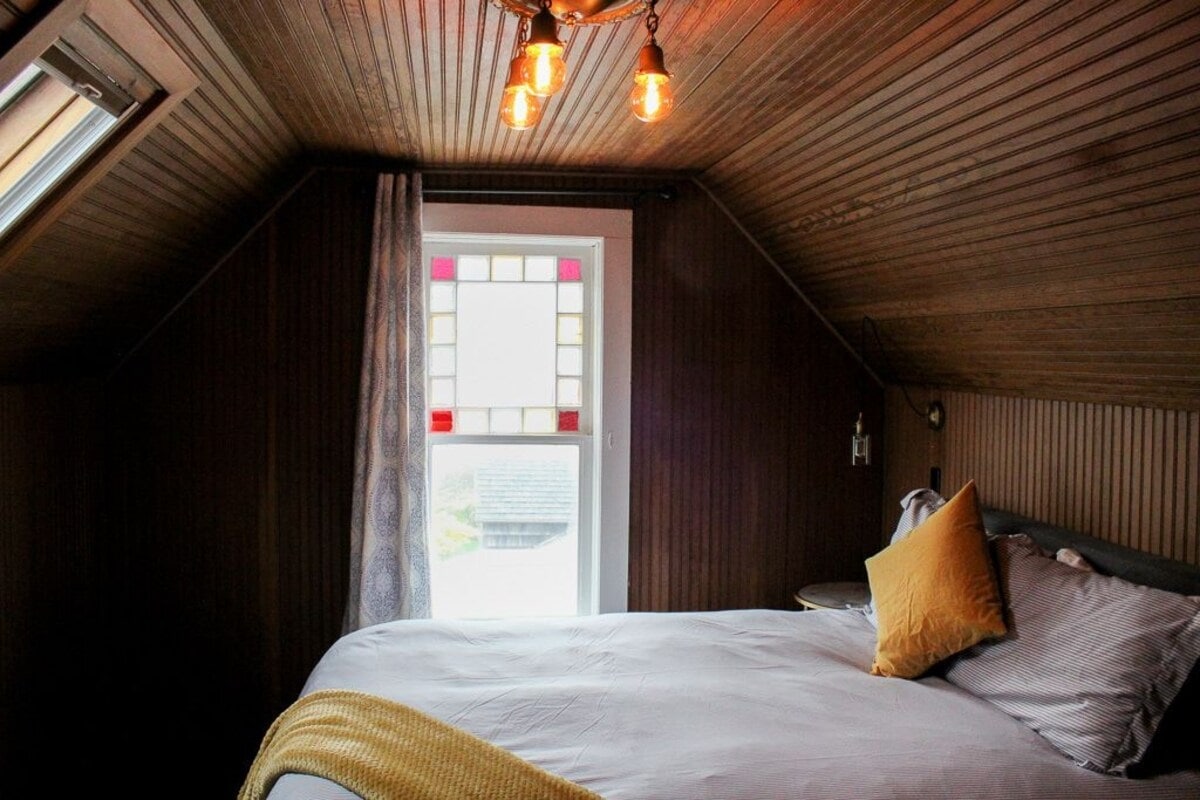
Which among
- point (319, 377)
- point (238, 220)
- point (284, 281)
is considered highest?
point (238, 220)

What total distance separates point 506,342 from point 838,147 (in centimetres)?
161

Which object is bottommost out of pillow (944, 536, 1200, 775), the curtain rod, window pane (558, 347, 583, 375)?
pillow (944, 536, 1200, 775)

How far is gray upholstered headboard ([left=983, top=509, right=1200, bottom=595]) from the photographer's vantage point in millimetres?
2074

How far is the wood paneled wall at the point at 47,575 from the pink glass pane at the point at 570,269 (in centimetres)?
187

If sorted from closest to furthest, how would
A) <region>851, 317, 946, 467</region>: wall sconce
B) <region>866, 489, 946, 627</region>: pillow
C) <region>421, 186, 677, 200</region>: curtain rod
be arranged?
<region>866, 489, 946, 627</region>: pillow < <region>851, 317, 946, 467</region>: wall sconce < <region>421, 186, 677, 200</region>: curtain rod

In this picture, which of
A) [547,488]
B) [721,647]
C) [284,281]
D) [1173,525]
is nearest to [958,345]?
[1173,525]

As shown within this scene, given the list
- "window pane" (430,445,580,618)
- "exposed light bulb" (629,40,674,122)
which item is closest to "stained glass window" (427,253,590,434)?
"window pane" (430,445,580,618)

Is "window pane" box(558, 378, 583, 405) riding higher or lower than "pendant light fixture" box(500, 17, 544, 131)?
lower

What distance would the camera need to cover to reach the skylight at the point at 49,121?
71.4 inches

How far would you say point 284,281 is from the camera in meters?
3.41

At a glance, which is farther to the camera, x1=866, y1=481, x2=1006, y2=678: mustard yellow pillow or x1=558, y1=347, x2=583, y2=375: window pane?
x1=558, y1=347, x2=583, y2=375: window pane

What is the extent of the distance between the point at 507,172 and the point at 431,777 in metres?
2.52

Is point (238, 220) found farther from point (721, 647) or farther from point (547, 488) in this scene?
point (721, 647)

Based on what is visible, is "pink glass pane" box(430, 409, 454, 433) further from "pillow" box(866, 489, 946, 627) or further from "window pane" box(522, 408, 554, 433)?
"pillow" box(866, 489, 946, 627)
